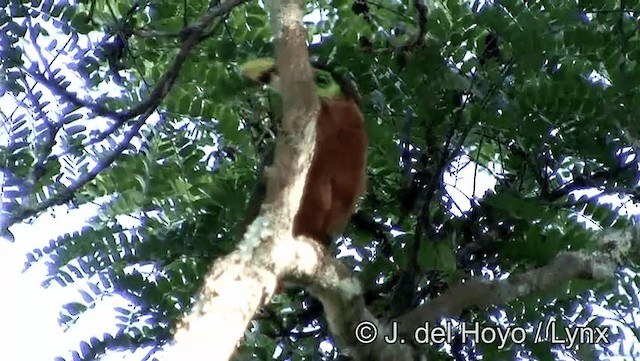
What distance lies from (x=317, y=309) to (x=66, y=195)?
0.35m

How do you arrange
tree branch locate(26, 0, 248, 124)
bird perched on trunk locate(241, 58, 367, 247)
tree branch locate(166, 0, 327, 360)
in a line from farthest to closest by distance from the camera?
bird perched on trunk locate(241, 58, 367, 247)
tree branch locate(26, 0, 248, 124)
tree branch locate(166, 0, 327, 360)

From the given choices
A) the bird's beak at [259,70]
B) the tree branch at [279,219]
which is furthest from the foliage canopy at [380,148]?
the tree branch at [279,219]

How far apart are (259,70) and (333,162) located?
0.15 m

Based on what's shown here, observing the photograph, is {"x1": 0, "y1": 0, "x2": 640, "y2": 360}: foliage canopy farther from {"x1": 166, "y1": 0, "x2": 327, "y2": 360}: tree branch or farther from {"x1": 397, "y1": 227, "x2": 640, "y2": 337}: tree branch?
{"x1": 166, "y1": 0, "x2": 327, "y2": 360}: tree branch

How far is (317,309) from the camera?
3.67 feet

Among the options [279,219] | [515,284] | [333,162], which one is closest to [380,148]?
[333,162]

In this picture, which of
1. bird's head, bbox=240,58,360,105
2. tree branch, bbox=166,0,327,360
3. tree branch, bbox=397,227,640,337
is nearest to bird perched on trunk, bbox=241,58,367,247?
bird's head, bbox=240,58,360,105

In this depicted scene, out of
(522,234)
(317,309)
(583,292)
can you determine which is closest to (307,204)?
(317,309)

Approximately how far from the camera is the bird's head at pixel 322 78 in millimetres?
999

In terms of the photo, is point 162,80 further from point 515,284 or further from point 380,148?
point 515,284

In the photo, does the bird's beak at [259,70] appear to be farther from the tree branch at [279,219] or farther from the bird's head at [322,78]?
the tree branch at [279,219]

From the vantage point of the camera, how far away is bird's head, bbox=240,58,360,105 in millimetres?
999

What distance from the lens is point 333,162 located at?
108 centimetres

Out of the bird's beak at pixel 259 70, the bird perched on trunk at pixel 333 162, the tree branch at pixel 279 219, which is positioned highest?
the bird's beak at pixel 259 70
